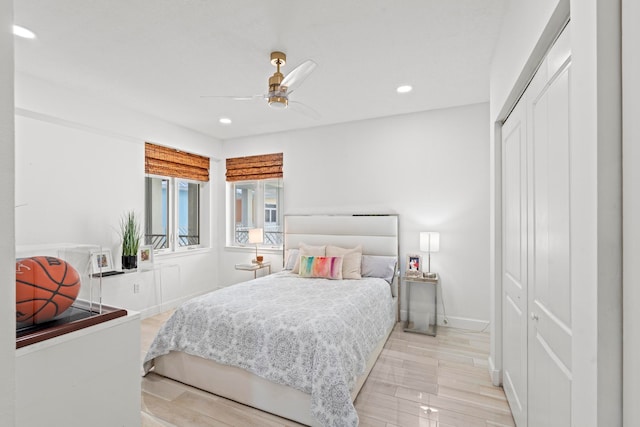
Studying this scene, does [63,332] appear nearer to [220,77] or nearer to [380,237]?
[220,77]

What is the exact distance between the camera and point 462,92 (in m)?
3.12

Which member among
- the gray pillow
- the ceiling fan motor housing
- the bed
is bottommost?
the bed

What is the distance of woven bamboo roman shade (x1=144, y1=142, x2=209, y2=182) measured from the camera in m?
3.94

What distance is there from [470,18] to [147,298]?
452 cm

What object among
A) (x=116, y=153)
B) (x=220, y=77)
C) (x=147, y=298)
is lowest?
(x=147, y=298)

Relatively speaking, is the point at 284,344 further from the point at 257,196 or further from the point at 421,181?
the point at 257,196

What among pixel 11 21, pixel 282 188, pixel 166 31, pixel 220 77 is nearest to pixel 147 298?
pixel 282 188

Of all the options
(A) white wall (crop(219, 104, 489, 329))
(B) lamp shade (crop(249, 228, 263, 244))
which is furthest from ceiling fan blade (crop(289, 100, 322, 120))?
(B) lamp shade (crop(249, 228, 263, 244))

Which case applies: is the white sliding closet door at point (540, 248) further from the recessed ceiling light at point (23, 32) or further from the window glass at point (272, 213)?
the window glass at point (272, 213)

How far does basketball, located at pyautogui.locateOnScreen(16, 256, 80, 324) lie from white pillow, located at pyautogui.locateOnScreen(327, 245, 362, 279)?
8.76 ft

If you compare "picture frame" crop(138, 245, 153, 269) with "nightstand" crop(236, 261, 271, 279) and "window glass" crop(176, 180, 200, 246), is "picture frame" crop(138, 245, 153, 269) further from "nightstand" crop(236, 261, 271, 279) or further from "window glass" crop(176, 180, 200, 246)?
"nightstand" crop(236, 261, 271, 279)

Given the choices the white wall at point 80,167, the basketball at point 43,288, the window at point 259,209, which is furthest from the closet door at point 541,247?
the white wall at point 80,167

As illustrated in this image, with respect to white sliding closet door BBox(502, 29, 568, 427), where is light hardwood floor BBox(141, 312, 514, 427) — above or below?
below

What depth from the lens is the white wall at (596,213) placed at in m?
0.70
